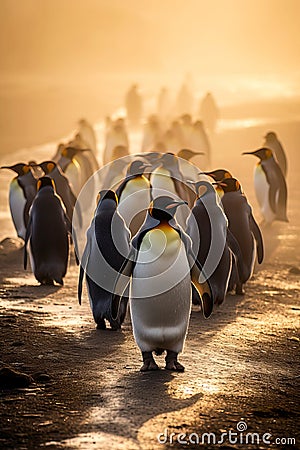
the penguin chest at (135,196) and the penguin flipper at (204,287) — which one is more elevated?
the penguin chest at (135,196)

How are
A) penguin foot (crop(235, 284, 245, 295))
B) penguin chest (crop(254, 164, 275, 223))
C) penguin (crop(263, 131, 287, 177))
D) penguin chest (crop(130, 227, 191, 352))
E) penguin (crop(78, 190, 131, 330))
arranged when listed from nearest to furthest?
penguin chest (crop(130, 227, 191, 352)) < penguin (crop(78, 190, 131, 330)) < penguin foot (crop(235, 284, 245, 295)) < penguin chest (crop(254, 164, 275, 223)) < penguin (crop(263, 131, 287, 177))

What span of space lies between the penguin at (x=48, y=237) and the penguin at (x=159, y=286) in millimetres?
2618

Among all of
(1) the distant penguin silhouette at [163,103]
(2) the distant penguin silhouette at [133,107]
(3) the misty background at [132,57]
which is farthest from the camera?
(3) the misty background at [132,57]

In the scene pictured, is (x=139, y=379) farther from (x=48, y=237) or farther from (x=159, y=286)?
(x=48, y=237)

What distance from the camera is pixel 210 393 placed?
Result: 182 inches

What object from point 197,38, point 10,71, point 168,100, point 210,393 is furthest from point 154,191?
point 197,38

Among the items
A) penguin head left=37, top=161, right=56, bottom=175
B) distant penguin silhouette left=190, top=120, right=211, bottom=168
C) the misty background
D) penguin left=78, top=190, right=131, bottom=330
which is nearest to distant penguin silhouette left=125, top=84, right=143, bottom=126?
the misty background

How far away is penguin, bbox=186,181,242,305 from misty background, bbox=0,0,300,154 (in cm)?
1848

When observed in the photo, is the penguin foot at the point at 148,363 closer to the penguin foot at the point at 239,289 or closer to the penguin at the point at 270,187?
the penguin foot at the point at 239,289

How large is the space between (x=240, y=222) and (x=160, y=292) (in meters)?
2.77

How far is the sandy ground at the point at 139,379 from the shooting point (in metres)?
4.04

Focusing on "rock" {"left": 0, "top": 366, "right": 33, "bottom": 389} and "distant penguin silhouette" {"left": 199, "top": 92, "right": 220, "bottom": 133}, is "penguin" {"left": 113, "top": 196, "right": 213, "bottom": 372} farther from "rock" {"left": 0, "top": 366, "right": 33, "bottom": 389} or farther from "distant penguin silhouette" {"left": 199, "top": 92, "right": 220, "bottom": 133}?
"distant penguin silhouette" {"left": 199, "top": 92, "right": 220, "bottom": 133}

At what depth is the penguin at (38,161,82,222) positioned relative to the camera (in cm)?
980

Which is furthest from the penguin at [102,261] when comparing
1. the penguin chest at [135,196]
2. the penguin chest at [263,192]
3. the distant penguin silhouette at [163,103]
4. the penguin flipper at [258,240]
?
the distant penguin silhouette at [163,103]
